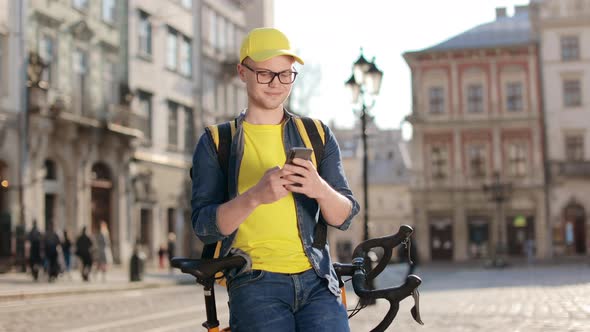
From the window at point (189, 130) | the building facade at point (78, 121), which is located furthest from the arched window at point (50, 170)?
the window at point (189, 130)

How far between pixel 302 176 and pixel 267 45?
57 cm

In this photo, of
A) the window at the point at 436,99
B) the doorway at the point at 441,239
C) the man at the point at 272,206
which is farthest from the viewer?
the window at the point at 436,99

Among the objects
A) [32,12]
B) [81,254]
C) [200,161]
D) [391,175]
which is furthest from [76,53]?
[391,175]

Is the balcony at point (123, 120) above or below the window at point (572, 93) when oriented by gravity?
below

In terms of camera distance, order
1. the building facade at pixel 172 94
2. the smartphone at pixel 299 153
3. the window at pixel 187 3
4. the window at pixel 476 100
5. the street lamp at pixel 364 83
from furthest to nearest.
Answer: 1. the window at pixel 476 100
2. the window at pixel 187 3
3. the building facade at pixel 172 94
4. the street lamp at pixel 364 83
5. the smartphone at pixel 299 153

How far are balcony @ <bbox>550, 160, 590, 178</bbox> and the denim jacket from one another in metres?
51.5

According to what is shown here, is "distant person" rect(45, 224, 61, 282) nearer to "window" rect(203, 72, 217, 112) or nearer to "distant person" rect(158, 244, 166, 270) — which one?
"distant person" rect(158, 244, 166, 270)

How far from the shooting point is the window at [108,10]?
116 ft

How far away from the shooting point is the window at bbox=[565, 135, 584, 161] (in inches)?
2105

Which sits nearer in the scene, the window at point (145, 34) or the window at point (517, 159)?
the window at point (145, 34)

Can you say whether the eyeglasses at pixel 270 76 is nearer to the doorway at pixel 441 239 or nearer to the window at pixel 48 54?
the window at pixel 48 54

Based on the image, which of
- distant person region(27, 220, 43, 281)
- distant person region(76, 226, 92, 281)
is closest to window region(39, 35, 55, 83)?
distant person region(27, 220, 43, 281)

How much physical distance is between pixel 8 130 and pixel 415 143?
31613mm

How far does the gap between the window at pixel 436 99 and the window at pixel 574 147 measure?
7.58m
